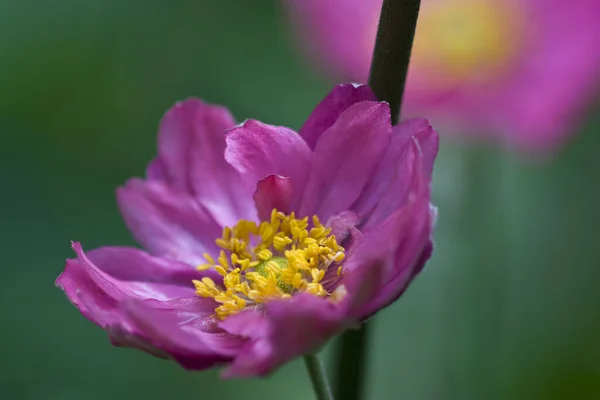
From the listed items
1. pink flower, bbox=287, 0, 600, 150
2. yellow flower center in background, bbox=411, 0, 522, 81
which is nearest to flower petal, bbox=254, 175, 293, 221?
pink flower, bbox=287, 0, 600, 150

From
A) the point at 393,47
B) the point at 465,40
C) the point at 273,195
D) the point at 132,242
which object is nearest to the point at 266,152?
the point at 273,195

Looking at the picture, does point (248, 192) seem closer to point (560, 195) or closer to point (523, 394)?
point (523, 394)

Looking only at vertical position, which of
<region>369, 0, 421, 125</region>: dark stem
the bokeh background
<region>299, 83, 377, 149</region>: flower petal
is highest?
<region>369, 0, 421, 125</region>: dark stem

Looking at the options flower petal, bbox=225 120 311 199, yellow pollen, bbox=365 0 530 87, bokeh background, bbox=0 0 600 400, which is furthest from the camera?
yellow pollen, bbox=365 0 530 87

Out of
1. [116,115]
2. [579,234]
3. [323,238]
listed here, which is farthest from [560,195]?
[323,238]

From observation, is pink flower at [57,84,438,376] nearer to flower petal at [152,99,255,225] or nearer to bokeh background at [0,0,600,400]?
flower petal at [152,99,255,225]

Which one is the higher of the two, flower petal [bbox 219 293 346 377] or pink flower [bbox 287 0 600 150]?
pink flower [bbox 287 0 600 150]
